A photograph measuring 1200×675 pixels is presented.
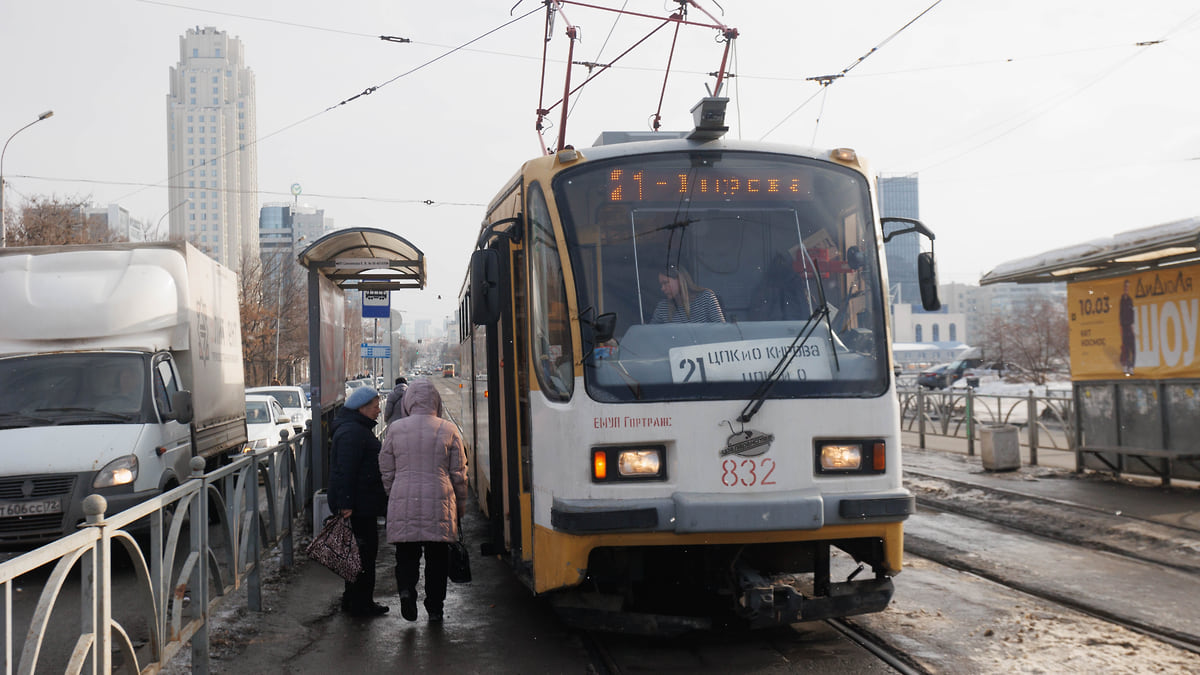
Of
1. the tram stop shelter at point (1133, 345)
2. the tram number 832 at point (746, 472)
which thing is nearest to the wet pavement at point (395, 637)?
the tram number 832 at point (746, 472)

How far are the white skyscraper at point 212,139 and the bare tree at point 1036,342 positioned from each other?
131 metres

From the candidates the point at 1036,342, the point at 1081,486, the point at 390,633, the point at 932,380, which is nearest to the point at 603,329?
the point at 390,633

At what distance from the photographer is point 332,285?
47.7 feet

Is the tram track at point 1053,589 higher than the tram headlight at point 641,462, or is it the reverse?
the tram headlight at point 641,462

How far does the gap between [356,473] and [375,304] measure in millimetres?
10694

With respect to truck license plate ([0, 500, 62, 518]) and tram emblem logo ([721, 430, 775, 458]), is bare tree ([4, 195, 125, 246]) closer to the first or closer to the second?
truck license plate ([0, 500, 62, 518])

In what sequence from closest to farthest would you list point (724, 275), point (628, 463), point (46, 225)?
point (628, 463) → point (724, 275) → point (46, 225)

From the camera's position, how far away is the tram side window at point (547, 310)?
588 cm

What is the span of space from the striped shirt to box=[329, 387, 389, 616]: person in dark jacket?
2789mm

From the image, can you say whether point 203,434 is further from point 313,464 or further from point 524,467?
point 524,467

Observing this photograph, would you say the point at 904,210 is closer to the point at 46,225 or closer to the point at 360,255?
the point at 46,225

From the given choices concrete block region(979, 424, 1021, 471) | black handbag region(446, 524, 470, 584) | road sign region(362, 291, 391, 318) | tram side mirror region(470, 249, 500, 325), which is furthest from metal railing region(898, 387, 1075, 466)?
tram side mirror region(470, 249, 500, 325)

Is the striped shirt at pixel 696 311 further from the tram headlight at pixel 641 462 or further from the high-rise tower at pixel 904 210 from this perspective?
the high-rise tower at pixel 904 210

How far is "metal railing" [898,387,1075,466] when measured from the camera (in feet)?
56.0
